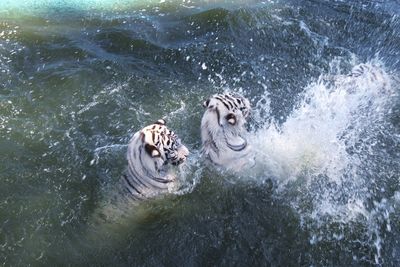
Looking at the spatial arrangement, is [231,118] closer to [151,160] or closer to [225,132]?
[225,132]

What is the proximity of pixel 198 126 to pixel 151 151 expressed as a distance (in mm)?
1402

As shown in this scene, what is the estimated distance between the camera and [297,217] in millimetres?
4461

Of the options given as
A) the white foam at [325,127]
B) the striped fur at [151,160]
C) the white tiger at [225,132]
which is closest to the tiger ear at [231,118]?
the white tiger at [225,132]

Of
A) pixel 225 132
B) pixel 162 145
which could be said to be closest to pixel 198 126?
pixel 225 132

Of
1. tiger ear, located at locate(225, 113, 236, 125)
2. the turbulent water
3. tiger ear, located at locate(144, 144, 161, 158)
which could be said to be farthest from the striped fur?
tiger ear, located at locate(225, 113, 236, 125)

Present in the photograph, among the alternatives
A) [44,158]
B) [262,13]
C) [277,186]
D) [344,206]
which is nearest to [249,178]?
[277,186]

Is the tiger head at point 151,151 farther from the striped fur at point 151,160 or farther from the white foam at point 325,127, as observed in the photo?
the white foam at point 325,127

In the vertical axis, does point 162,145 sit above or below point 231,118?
below

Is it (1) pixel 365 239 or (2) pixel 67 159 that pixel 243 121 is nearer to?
(1) pixel 365 239

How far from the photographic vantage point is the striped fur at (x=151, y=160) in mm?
4230

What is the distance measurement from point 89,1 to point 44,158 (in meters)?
3.78

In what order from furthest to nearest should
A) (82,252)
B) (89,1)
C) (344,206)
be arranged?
(89,1)
(344,206)
(82,252)

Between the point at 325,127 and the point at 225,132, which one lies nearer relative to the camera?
the point at 225,132

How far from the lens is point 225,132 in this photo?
4504 millimetres
